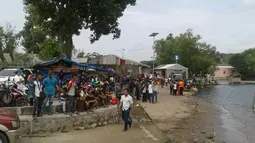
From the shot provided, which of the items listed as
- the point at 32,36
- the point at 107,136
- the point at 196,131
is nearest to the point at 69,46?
the point at 32,36

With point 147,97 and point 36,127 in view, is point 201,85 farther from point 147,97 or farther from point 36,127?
point 36,127

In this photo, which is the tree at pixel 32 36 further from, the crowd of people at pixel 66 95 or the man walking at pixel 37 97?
the man walking at pixel 37 97

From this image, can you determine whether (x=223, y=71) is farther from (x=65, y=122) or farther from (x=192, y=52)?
(x=65, y=122)

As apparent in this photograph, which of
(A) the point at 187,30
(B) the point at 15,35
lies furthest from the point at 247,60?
(B) the point at 15,35

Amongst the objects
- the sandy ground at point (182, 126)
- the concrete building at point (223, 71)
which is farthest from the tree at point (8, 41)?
the concrete building at point (223, 71)

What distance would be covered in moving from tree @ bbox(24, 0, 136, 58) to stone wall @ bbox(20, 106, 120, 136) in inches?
556

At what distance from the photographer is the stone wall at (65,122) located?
11156 millimetres

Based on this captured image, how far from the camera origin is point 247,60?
300 feet

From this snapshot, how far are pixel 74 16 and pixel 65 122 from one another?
52.4 ft

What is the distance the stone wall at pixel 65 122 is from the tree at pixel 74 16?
14.1m

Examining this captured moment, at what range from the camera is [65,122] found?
39.1 ft

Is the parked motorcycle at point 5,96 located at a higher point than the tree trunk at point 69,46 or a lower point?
lower

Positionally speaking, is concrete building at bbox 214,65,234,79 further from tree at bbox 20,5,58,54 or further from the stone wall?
the stone wall

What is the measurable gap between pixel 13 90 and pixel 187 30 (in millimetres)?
64556
